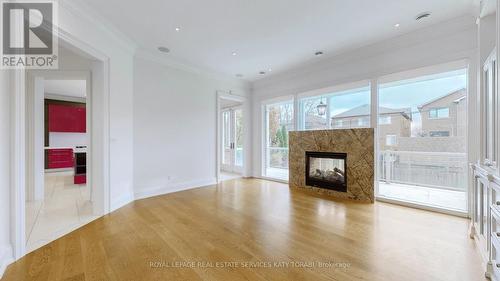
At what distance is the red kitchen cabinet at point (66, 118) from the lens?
805 cm

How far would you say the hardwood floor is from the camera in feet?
6.34

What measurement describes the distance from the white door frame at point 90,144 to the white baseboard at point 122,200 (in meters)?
0.14

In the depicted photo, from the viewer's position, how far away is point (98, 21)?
319 cm

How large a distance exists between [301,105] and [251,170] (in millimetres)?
2604

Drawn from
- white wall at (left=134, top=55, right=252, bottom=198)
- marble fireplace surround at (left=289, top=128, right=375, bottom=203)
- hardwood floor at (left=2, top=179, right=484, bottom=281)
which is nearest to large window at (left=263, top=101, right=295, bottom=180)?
marble fireplace surround at (left=289, top=128, right=375, bottom=203)

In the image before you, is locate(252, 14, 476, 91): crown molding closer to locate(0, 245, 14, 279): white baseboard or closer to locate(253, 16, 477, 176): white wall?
locate(253, 16, 477, 176): white wall

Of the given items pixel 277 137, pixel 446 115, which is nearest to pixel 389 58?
pixel 446 115

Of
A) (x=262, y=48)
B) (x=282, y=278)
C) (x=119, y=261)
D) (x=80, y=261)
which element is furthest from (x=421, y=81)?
(x=80, y=261)

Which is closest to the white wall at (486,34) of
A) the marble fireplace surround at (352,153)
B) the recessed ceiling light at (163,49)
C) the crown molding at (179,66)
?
the marble fireplace surround at (352,153)

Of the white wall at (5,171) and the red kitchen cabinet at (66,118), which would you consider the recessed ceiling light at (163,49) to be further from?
the red kitchen cabinet at (66,118)

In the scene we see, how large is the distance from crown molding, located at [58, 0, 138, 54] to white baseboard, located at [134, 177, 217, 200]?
2.79m

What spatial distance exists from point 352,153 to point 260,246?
2983mm

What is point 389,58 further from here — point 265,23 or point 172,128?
point 172,128

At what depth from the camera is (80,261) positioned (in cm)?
212
